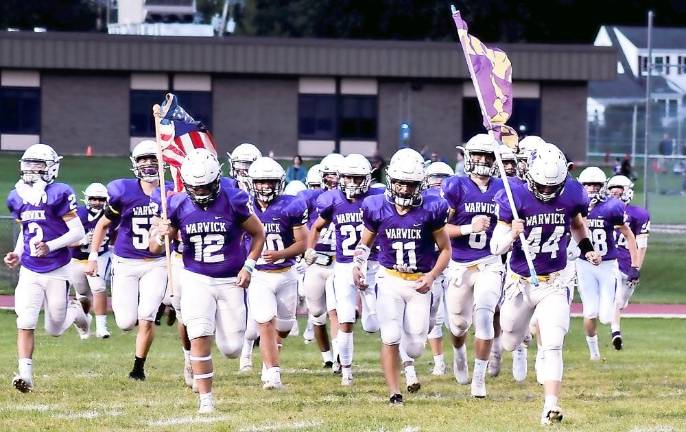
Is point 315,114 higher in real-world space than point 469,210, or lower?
higher

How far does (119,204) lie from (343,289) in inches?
79.7

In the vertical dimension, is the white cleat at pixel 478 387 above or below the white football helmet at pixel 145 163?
below

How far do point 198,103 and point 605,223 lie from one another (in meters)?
21.5

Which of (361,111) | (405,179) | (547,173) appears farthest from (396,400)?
(361,111)

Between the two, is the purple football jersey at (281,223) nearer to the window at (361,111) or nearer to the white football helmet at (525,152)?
the white football helmet at (525,152)

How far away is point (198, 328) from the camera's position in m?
10.2

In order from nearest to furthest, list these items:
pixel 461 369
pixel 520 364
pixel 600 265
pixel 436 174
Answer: pixel 461 369 → pixel 520 364 → pixel 436 174 → pixel 600 265

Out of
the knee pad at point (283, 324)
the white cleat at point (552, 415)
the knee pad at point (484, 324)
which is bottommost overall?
the white cleat at point (552, 415)

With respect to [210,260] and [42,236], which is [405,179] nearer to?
[210,260]

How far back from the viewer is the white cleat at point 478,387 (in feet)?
37.1

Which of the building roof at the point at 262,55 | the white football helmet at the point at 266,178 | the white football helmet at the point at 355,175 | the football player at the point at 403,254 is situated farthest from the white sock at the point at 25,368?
the building roof at the point at 262,55

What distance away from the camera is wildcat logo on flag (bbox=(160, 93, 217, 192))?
11.7 meters

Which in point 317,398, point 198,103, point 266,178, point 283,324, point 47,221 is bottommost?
point 317,398

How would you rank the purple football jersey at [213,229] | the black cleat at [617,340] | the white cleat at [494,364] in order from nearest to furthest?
the purple football jersey at [213,229]
the white cleat at [494,364]
the black cleat at [617,340]
